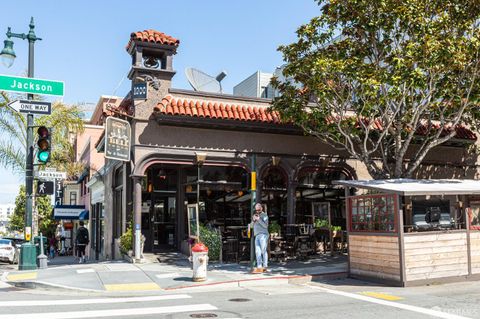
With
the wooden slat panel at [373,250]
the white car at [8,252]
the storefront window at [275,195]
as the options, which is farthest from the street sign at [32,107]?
the white car at [8,252]

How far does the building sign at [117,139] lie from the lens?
50.2 ft

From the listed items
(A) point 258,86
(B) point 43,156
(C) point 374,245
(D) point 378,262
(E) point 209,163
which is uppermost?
(A) point 258,86

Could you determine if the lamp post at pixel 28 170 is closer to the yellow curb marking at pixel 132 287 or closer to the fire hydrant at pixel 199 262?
the yellow curb marking at pixel 132 287

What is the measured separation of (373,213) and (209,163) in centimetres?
615

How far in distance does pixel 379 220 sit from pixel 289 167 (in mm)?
5698

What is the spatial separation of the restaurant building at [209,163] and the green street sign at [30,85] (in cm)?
224

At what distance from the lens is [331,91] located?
14.4 metres

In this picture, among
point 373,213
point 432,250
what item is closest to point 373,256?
point 373,213

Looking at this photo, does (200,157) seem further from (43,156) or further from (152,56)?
(43,156)

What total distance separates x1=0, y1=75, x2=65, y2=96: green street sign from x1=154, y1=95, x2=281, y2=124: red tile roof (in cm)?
303

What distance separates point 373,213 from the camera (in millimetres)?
12758

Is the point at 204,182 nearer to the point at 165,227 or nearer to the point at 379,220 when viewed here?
the point at 165,227

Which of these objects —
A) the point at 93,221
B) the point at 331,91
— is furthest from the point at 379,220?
the point at 93,221

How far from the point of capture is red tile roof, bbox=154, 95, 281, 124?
15969mm
